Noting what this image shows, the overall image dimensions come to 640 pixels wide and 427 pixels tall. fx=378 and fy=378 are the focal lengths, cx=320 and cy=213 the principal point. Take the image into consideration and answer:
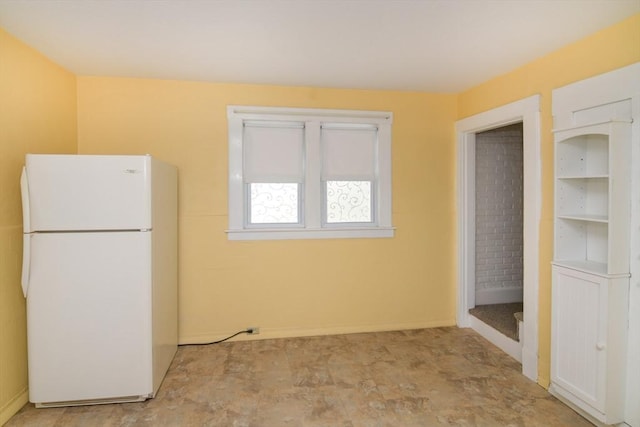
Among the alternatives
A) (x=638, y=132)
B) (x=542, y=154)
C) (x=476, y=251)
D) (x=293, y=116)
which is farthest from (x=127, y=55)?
(x=476, y=251)

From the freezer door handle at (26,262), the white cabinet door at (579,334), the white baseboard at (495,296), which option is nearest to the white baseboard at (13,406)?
the freezer door handle at (26,262)

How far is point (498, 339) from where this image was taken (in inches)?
137

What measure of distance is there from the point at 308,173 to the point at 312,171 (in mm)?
45

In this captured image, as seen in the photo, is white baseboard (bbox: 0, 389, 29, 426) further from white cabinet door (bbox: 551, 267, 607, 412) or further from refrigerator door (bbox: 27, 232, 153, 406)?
white cabinet door (bbox: 551, 267, 607, 412)

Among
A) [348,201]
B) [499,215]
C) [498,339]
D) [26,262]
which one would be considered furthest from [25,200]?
[499,215]

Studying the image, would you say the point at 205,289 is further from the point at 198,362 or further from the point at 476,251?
the point at 476,251

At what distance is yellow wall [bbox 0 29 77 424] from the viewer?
240 cm

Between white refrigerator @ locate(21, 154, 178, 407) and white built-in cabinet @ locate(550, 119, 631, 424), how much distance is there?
2.77 meters

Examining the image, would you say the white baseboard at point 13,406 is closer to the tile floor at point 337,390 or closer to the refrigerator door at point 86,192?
the tile floor at point 337,390

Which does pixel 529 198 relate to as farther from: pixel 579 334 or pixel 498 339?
pixel 498 339

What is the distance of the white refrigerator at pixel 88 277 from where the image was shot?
8.02 feet

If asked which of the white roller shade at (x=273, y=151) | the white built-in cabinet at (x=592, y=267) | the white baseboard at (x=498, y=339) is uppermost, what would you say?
the white roller shade at (x=273, y=151)

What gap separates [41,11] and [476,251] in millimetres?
4292

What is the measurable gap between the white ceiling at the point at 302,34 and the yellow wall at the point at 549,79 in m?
0.07
